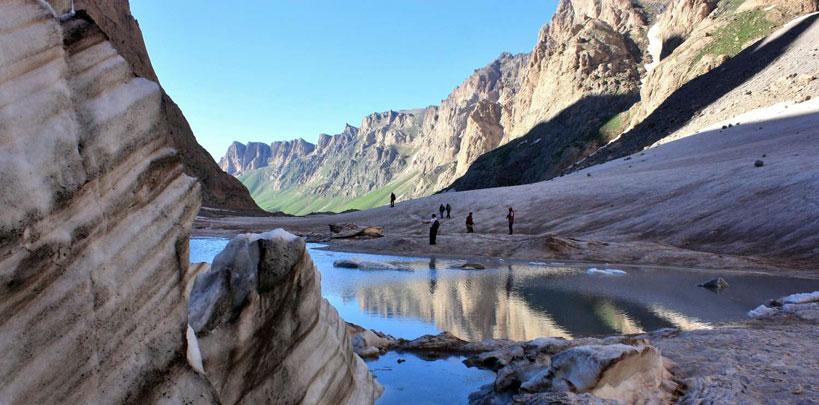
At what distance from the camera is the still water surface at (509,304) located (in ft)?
38.5

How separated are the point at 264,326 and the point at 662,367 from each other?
6.35 metres

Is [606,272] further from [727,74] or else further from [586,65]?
[586,65]

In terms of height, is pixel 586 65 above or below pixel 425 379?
above

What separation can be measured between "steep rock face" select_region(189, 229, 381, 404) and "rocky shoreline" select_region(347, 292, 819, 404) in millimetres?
3018

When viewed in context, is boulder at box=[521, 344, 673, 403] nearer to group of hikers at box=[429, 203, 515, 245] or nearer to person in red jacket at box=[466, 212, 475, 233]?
group of hikers at box=[429, 203, 515, 245]

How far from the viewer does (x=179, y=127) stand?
11319cm

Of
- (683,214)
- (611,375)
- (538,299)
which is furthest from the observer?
(683,214)

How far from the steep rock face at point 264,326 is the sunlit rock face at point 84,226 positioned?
1742 mm

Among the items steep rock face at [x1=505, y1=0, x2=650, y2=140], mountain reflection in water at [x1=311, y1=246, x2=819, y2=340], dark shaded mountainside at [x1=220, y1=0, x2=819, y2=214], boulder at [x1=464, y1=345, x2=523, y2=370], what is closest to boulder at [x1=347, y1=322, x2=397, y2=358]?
mountain reflection in water at [x1=311, y1=246, x2=819, y2=340]

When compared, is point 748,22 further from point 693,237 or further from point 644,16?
point 693,237

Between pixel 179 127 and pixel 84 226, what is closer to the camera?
pixel 84 226

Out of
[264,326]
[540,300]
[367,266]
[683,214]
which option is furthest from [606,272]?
[264,326]

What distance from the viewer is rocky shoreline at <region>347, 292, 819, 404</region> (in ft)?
26.0

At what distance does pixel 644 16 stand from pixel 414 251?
15505 centimetres
